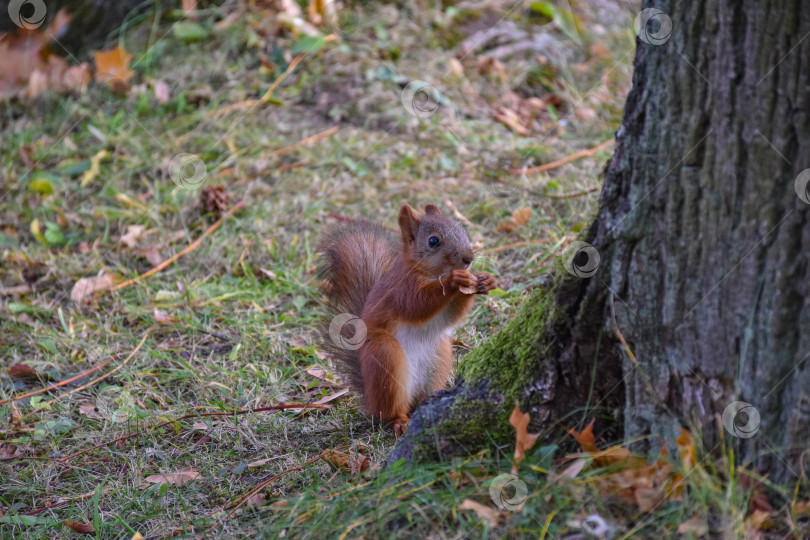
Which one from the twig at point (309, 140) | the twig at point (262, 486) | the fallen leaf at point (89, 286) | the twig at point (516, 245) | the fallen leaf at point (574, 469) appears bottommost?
the fallen leaf at point (89, 286)

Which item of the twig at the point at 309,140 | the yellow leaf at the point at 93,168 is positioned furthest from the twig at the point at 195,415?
the yellow leaf at the point at 93,168

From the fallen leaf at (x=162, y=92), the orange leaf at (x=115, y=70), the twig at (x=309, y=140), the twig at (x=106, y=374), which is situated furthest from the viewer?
the orange leaf at (x=115, y=70)

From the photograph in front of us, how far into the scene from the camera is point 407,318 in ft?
7.56

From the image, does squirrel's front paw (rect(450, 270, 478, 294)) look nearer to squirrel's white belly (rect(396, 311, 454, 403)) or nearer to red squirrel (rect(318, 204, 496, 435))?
red squirrel (rect(318, 204, 496, 435))

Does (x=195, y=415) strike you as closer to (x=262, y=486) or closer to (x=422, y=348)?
(x=262, y=486)

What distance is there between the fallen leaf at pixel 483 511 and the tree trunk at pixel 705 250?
280 millimetres

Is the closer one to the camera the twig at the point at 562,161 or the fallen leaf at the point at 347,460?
the fallen leaf at the point at 347,460

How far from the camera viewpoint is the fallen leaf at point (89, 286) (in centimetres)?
329

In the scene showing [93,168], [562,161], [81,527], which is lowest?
[81,527]

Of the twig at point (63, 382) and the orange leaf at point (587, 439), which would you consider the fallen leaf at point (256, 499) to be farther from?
the twig at point (63, 382)

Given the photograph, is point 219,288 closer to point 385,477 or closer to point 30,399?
point 30,399

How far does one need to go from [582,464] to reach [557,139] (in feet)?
9.00

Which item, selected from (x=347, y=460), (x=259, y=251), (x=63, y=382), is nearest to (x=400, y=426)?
(x=347, y=460)

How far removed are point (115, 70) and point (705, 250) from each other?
426cm
